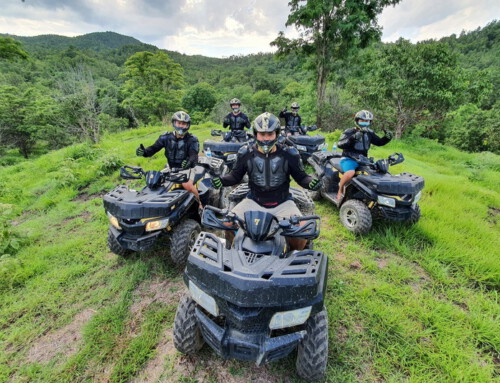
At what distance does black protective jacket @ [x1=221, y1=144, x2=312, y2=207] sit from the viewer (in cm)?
277

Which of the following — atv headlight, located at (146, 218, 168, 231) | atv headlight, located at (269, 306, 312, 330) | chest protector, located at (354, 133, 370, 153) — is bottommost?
atv headlight, located at (146, 218, 168, 231)

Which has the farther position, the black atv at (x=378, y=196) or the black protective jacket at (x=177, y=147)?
the black protective jacket at (x=177, y=147)

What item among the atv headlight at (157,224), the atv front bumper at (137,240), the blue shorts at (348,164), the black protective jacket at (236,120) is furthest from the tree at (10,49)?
the blue shorts at (348,164)

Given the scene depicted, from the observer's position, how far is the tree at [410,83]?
34.1 feet

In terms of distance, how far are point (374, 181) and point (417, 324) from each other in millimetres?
2009

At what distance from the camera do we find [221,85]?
70.4m

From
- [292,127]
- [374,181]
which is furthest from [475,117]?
[374,181]

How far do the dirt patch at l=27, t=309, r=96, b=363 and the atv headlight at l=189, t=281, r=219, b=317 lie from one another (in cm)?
156

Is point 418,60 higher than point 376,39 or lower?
lower

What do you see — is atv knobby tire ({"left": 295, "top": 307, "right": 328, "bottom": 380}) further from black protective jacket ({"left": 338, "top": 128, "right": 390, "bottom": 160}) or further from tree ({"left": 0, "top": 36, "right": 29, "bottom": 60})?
tree ({"left": 0, "top": 36, "right": 29, "bottom": 60})

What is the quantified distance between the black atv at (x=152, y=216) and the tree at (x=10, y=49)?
21.6 ft

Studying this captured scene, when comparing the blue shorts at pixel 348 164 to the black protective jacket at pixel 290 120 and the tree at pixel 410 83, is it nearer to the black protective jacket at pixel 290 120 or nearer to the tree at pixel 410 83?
the black protective jacket at pixel 290 120

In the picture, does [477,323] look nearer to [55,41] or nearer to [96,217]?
[96,217]

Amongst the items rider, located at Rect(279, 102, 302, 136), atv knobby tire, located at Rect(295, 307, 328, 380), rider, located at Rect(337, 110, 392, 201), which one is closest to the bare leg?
rider, located at Rect(337, 110, 392, 201)
